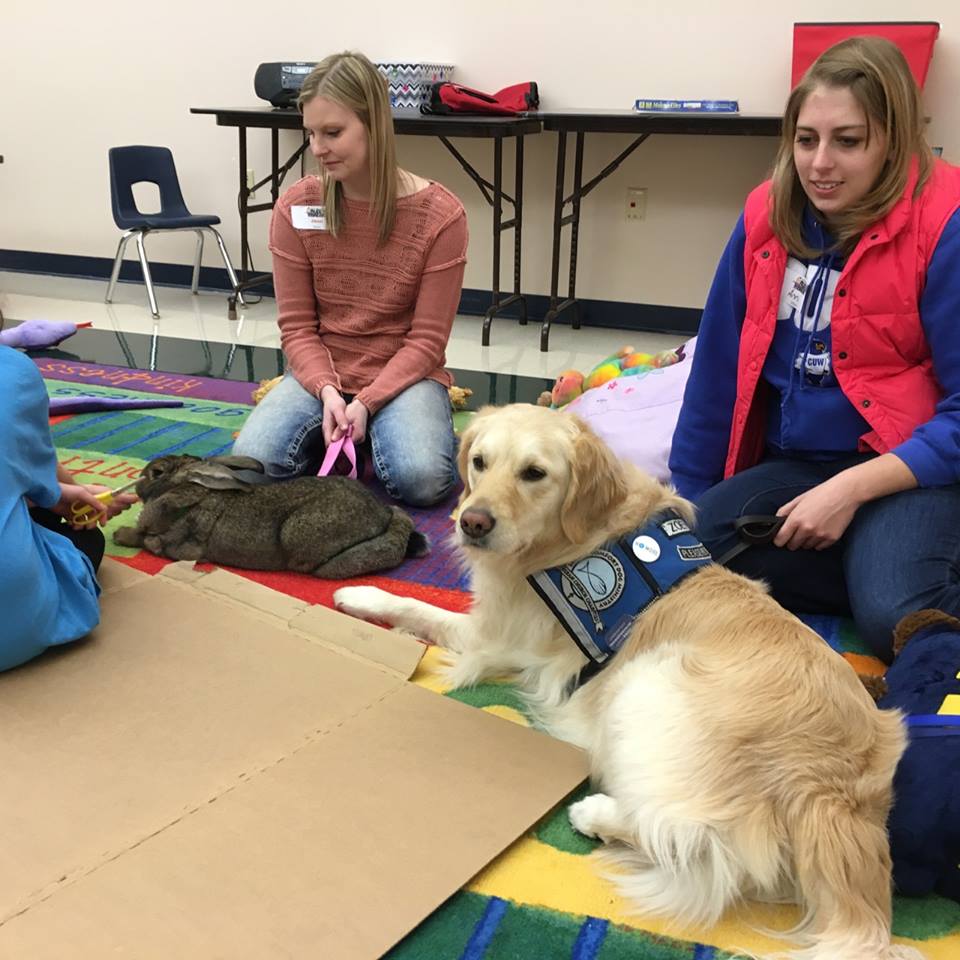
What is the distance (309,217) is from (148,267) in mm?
3500

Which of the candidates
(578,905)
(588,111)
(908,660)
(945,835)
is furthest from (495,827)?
(588,111)

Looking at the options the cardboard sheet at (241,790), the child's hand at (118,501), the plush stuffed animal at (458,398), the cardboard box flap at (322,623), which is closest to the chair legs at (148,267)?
the plush stuffed animal at (458,398)

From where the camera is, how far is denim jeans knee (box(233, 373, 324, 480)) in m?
2.99

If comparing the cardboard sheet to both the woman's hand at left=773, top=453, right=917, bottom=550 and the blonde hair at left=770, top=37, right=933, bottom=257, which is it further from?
the blonde hair at left=770, top=37, right=933, bottom=257

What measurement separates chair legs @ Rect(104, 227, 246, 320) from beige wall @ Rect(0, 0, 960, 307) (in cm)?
23

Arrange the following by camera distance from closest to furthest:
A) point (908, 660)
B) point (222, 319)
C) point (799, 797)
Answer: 1. point (799, 797)
2. point (908, 660)
3. point (222, 319)

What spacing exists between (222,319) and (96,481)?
2893 mm

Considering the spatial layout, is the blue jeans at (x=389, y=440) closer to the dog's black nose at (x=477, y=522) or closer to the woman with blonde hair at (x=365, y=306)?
the woman with blonde hair at (x=365, y=306)

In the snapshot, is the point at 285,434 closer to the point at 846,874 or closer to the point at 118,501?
the point at 118,501

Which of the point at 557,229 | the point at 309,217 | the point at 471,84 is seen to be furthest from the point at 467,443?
the point at 471,84

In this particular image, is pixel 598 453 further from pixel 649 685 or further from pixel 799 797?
pixel 799 797

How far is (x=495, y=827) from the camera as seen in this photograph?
1562 millimetres

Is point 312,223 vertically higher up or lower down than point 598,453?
higher up

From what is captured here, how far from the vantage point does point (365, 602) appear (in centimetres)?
223
